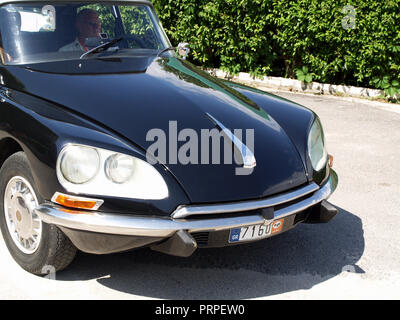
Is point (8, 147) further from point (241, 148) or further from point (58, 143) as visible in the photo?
point (241, 148)

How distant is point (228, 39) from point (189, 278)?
285 inches

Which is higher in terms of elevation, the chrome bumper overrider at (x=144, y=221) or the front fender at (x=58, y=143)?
the front fender at (x=58, y=143)

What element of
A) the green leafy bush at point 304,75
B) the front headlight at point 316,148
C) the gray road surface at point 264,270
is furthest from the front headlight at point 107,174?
the green leafy bush at point 304,75

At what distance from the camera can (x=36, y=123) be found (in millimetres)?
3266

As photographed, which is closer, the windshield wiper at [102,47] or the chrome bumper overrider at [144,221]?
the chrome bumper overrider at [144,221]

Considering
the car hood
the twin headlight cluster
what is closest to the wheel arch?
the car hood

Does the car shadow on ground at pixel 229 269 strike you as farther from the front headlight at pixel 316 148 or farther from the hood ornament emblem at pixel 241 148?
the hood ornament emblem at pixel 241 148

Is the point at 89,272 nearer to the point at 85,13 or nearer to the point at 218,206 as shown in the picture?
the point at 218,206

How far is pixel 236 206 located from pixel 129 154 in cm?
64

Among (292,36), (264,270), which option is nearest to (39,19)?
(264,270)

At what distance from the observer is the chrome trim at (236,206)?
9.91 ft

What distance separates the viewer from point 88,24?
4406 mm

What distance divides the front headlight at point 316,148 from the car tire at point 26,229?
1599 millimetres

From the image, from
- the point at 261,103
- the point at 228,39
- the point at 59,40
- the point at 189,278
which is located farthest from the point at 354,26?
the point at 189,278
